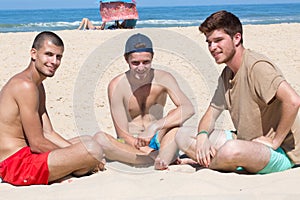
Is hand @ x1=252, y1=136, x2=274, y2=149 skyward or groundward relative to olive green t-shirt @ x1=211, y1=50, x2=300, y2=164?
groundward

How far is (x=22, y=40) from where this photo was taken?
39.8ft

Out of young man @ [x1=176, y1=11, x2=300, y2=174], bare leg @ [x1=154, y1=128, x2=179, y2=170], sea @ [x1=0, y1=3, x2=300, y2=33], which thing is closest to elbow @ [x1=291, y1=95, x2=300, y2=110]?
young man @ [x1=176, y1=11, x2=300, y2=174]

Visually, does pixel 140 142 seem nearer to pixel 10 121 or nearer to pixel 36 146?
pixel 36 146

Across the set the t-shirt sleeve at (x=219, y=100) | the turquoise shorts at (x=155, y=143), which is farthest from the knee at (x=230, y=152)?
the turquoise shorts at (x=155, y=143)

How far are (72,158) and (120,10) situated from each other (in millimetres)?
14231

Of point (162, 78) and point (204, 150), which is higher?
point (162, 78)

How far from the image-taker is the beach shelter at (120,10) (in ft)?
54.9

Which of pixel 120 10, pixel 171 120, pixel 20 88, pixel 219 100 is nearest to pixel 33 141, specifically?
pixel 20 88

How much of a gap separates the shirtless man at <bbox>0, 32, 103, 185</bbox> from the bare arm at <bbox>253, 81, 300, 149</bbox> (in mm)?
1252

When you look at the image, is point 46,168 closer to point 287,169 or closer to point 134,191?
point 134,191

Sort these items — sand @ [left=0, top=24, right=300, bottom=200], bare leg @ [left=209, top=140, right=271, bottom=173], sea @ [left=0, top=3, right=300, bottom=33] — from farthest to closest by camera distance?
sea @ [left=0, top=3, right=300, bottom=33] → bare leg @ [left=209, top=140, right=271, bottom=173] → sand @ [left=0, top=24, right=300, bottom=200]

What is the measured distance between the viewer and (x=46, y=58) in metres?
3.20

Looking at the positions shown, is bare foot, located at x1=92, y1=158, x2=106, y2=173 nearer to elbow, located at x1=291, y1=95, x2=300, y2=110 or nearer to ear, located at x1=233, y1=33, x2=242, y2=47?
ear, located at x1=233, y1=33, x2=242, y2=47

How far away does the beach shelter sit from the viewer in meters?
16.7
